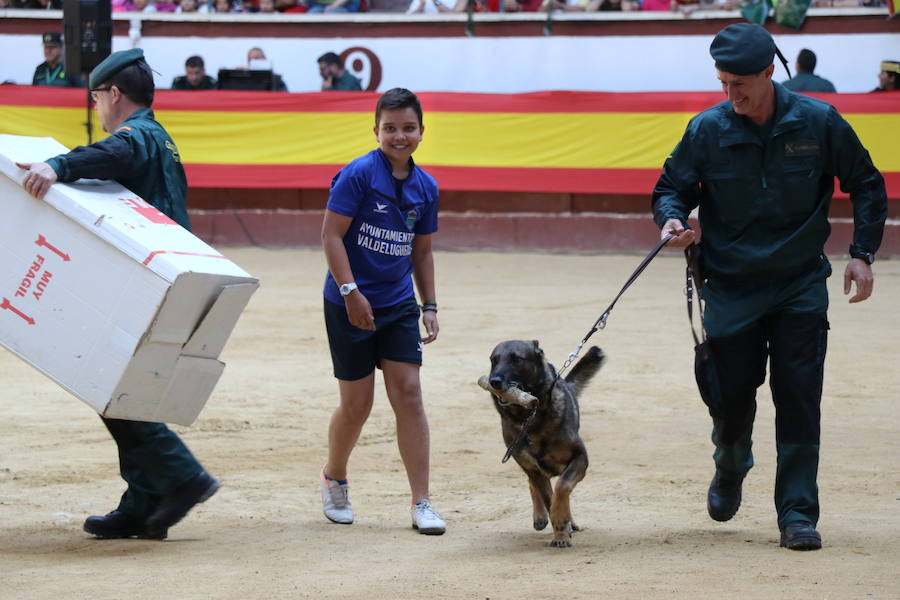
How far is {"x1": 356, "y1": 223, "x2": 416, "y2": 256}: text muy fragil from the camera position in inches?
227

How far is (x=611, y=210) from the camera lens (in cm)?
1669

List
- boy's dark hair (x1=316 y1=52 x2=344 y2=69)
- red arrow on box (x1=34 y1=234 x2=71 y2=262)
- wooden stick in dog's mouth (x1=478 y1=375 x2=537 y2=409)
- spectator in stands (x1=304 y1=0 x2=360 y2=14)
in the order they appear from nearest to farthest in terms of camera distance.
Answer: red arrow on box (x1=34 y1=234 x2=71 y2=262) → wooden stick in dog's mouth (x1=478 y1=375 x2=537 y2=409) → boy's dark hair (x1=316 y1=52 x2=344 y2=69) → spectator in stands (x1=304 y1=0 x2=360 y2=14)

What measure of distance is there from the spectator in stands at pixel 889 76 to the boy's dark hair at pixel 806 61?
87 cm

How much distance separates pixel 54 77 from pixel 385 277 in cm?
1294

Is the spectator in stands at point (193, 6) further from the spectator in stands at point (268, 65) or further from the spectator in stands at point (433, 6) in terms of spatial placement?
the spectator in stands at point (433, 6)

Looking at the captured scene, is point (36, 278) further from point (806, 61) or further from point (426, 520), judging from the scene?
point (806, 61)

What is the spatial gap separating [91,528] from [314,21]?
1338 centimetres

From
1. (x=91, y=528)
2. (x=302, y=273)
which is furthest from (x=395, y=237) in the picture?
(x=302, y=273)

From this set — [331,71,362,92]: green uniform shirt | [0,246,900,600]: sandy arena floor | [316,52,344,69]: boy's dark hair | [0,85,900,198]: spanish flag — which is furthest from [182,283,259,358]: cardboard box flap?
[331,71,362,92]: green uniform shirt

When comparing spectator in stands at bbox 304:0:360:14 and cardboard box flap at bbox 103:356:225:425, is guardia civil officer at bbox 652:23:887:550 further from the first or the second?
spectator in stands at bbox 304:0:360:14

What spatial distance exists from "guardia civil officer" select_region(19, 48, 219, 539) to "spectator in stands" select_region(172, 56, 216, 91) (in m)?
11.9

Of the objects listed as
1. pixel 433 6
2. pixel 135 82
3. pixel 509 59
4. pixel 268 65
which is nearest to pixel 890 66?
pixel 509 59

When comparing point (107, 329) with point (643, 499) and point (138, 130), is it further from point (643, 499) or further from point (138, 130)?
point (643, 499)

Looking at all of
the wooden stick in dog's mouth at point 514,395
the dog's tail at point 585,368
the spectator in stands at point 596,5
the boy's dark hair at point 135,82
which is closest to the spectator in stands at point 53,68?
the spectator in stands at point 596,5
